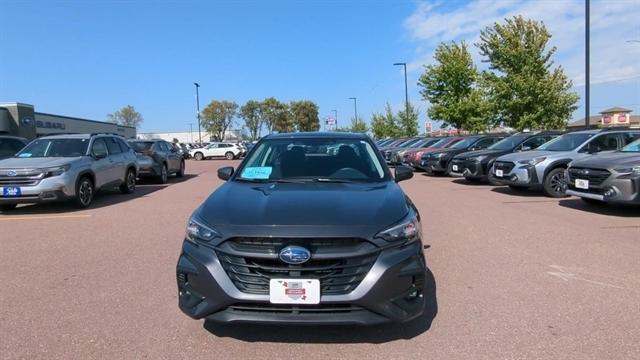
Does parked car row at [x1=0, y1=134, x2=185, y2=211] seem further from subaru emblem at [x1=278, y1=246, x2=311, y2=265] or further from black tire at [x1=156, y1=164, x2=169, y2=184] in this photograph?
subaru emblem at [x1=278, y1=246, x2=311, y2=265]

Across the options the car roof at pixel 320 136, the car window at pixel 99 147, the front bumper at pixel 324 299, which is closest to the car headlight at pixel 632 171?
the car roof at pixel 320 136

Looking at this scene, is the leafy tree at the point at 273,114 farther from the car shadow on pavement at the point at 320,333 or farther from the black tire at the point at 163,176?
the car shadow on pavement at the point at 320,333

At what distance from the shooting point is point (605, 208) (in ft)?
33.6

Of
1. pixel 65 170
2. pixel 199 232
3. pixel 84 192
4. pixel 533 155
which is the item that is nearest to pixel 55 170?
pixel 65 170

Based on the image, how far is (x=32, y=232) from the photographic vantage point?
8.36m

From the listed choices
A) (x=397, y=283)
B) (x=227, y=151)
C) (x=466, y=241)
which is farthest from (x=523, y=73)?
(x=227, y=151)

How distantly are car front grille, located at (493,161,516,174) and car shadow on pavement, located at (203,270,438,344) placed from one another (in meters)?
9.59

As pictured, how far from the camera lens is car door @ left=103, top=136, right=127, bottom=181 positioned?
520 inches

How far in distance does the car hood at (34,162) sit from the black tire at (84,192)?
52 cm

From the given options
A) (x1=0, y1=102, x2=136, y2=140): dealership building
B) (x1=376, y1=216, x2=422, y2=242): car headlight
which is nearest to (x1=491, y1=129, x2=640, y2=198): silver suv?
(x1=376, y1=216, x2=422, y2=242): car headlight

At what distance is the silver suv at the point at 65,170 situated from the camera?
10.2m

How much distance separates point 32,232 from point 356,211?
6728 mm

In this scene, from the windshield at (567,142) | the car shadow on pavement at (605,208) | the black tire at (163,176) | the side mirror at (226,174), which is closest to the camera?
the side mirror at (226,174)

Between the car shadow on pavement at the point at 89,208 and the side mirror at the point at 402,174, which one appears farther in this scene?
the car shadow on pavement at the point at 89,208
